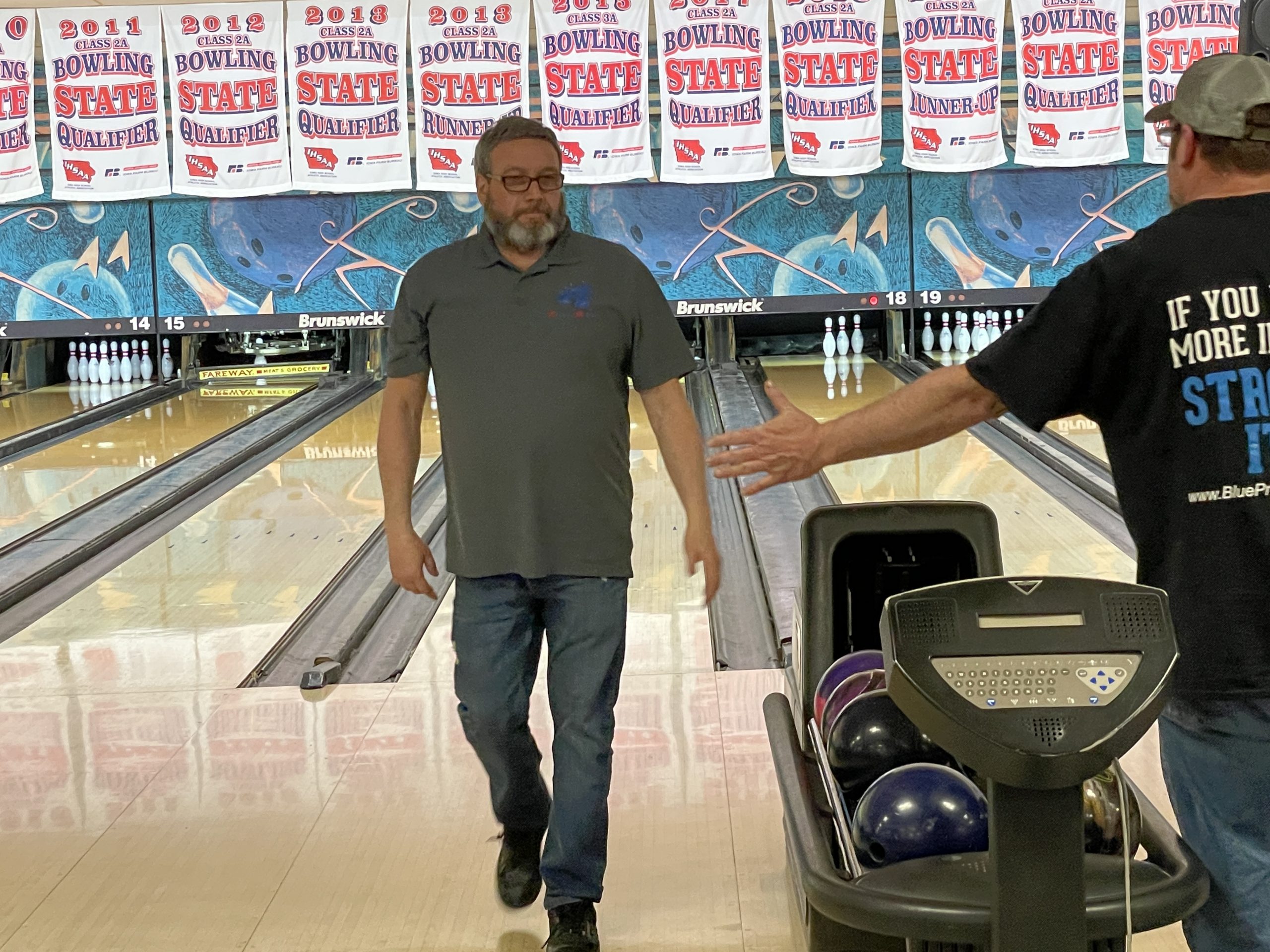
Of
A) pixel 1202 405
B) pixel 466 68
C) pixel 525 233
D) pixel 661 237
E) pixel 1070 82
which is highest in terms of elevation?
pixel 466 68

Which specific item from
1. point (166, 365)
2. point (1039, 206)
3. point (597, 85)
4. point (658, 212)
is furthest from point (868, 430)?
point (166, 365)

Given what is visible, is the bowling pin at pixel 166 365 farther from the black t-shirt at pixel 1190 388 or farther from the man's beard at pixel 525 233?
the black t-shirt at pixel 1190 388

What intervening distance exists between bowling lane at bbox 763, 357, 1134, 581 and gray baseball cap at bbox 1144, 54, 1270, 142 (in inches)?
114

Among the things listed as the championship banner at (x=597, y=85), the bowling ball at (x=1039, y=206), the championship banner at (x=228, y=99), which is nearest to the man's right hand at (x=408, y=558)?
the championship banner at (x=597, y=85)

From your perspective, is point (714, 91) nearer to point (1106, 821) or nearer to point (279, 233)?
point (279, 233)

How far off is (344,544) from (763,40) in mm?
4172

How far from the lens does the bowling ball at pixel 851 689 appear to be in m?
2.12

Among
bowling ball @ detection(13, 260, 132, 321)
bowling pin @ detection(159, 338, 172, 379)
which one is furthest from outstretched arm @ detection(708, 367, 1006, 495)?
bowling pin @ detection(159, 338, 172, 379)

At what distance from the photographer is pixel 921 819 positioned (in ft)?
5.64

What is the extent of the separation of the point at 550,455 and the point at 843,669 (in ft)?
1.84

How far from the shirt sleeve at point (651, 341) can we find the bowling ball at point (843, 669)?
52cm

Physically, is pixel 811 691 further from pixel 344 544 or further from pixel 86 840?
pixel 344 544

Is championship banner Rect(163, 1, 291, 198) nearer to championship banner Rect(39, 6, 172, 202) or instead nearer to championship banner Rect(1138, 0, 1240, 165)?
championship banner Rect(39, 6, 172, 202)

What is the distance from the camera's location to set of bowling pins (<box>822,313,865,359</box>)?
983 centimetres
